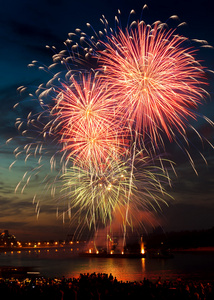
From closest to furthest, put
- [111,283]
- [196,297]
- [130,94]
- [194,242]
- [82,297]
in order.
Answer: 1. [196,297]
2. [82,297]
3. [111,283]
4. [130,94]
5. [194,242]

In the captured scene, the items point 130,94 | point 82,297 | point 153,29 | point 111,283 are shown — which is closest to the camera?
point 82,297

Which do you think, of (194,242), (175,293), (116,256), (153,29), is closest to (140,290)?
(175,293)

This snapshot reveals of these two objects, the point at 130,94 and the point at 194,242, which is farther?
the point at 194,242

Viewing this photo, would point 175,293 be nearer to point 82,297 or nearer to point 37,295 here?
point 82,297

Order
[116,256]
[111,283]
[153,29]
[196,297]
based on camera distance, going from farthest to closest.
Result: [116,256] → [153,29] → [111,283] → [196,297]

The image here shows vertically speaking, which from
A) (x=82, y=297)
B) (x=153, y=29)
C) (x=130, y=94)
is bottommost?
(x=82, y=297)

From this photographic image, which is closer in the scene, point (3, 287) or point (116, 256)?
point (3, 287)

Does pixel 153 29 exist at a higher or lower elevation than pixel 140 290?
higher

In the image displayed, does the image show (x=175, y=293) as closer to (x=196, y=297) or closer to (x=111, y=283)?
(x=196, y=297)

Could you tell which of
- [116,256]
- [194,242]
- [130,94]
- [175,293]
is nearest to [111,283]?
[175,293]
